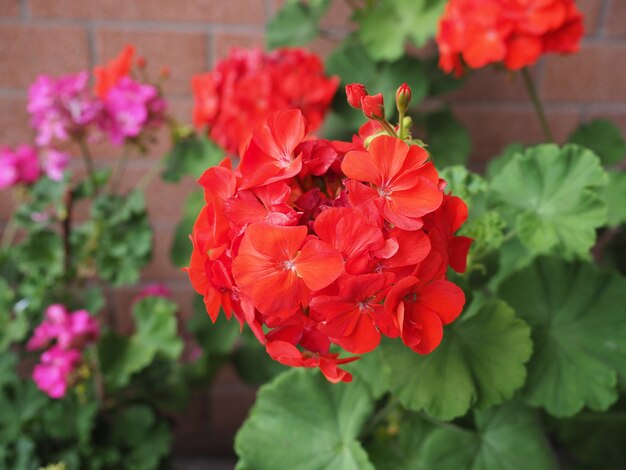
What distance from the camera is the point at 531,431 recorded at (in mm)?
771

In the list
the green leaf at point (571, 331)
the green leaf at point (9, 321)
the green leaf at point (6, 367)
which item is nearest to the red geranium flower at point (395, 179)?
the green leaf at point (571, 331)

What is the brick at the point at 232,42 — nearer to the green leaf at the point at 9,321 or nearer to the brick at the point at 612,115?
the green leaf at the point at 9,321

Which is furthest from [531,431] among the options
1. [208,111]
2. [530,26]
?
[208,111]

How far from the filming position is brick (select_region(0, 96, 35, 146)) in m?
1.23

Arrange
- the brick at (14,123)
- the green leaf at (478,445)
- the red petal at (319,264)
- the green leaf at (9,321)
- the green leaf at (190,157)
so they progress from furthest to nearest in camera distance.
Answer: the brick at (14,123) < the green leaf at (190,157) < the green leaf at (9,321) < the green leaf at (478,445) < the red petal at (319,264)

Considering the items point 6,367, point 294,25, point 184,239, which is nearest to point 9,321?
point 6,367

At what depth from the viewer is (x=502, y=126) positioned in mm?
1300

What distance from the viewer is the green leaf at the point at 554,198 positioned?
0.71m

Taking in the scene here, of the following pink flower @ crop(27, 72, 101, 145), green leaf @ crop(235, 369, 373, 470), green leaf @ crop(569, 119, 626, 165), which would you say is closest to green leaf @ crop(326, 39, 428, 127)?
green leaf @ crop(569, 119, 626, 165)

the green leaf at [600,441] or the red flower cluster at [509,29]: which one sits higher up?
the red flower cluster at [509,29]

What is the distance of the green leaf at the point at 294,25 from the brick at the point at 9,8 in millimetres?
490

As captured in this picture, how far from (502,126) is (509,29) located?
1.58 ft

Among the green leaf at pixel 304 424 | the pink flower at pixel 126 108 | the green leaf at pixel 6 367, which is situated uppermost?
the pink flower at pixel 126 108

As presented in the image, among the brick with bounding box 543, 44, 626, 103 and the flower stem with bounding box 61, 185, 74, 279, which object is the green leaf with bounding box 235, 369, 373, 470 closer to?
the flower stem with bounding box 61, 185, 74, 279
